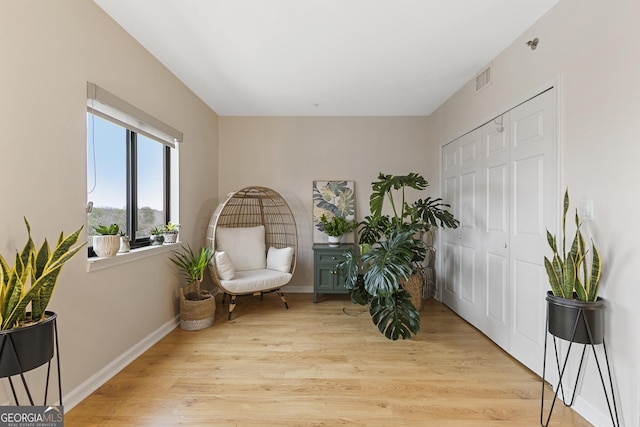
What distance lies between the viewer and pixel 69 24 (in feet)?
5.35

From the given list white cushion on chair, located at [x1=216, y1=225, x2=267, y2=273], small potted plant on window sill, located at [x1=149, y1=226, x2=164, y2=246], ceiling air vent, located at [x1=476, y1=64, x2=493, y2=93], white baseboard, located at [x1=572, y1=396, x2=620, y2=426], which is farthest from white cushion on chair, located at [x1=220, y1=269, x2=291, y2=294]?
ceiling air vent, located at [x1=476, y1=64, x2=493, y2=93]

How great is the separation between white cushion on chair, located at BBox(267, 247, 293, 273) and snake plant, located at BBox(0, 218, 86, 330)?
2.28 metres

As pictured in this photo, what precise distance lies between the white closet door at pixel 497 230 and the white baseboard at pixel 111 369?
291 cm

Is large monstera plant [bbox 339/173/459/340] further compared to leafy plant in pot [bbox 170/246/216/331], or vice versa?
leafy plant in pot [bbox 170/246/216/331]

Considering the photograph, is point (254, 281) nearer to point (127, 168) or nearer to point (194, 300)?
point (194, 300)

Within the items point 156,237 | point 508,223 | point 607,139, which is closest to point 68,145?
point 156,237

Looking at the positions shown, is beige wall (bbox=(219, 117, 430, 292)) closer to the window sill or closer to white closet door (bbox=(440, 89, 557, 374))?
white closet door (bbox=(440, 89, 557, 374))

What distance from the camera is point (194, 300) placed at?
9.36 ft

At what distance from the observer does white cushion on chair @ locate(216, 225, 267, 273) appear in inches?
137

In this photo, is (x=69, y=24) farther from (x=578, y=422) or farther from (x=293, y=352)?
(x=578, y=422)

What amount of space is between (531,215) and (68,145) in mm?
2983

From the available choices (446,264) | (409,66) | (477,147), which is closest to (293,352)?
(446,264)

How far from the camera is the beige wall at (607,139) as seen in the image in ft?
4.50

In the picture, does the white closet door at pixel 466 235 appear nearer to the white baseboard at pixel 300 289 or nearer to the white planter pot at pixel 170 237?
the white baseboard at pixel 300 289
